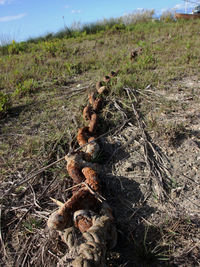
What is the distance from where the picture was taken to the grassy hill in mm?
2047

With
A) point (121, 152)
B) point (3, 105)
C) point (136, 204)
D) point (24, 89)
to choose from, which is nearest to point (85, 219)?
point (136, 204)

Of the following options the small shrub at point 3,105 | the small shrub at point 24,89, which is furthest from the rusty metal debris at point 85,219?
the small shrub at point 24,89

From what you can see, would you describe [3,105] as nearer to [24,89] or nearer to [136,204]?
[24,89]

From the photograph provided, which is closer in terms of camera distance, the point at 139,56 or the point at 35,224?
the point at 35,224

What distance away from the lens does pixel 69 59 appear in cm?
677

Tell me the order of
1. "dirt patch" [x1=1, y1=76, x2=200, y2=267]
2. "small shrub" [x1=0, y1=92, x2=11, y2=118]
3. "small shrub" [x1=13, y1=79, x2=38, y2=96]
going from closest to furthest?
1. "dirt patch" [x1=1, y1=76, x2=200, y2=267]
2. "small shrub" [x1=0, y1=92, x2=11, y2=118]
3. "small shrub" [x1=13, y1=79, x2=38, y2=96]

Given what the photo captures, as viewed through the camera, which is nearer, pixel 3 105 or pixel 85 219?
pixel 85 219

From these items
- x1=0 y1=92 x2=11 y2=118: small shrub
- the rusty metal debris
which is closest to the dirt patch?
the rusty metal debris

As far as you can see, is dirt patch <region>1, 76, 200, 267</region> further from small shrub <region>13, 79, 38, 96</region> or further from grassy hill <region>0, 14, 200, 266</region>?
small shrub <region>13, 79, 38, 96</region>

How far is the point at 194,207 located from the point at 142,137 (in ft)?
3.56

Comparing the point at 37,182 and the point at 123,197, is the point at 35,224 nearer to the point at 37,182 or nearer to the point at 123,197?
the point at 37,182

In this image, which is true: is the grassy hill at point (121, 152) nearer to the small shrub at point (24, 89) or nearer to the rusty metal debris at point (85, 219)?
the small shrub at point (24, 89)

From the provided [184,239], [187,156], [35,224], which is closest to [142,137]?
[187,156]

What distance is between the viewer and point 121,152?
2.95 meters
